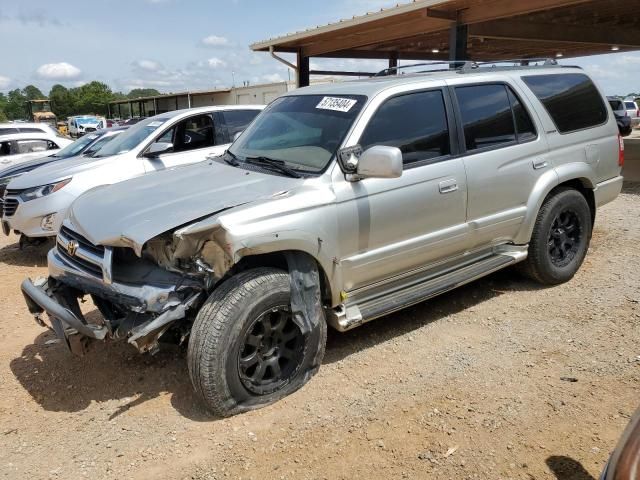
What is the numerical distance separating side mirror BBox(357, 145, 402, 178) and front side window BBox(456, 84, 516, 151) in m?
1.15

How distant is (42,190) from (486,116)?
5239mm

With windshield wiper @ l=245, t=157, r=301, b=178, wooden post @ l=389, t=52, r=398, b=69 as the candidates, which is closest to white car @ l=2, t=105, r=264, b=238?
windshield wiper @ l=245, t=157, r=301, b=178

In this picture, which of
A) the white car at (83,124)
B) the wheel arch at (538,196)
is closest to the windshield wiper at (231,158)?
the wheel arch at (538,196)

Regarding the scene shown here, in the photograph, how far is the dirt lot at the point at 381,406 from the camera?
2762 millimetres

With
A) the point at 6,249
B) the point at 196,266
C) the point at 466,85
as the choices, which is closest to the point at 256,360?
the point at 196,266

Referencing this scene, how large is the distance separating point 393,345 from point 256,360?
125 cm

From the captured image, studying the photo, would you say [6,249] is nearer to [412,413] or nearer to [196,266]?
[196,266]

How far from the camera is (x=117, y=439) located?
9.87 ft

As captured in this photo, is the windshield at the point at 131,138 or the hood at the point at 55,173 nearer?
the hood at the point at 55,173

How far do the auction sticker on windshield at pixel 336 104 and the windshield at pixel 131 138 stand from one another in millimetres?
3783

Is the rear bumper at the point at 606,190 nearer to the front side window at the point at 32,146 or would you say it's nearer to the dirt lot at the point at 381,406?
the dirt lot at the point at 381,406

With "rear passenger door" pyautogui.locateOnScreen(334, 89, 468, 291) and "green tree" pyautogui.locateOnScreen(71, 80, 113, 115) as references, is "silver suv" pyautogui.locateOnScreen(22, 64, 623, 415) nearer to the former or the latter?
"rear passenger door" pyautogui.locateOnScreen(334, 89, 468, 291)

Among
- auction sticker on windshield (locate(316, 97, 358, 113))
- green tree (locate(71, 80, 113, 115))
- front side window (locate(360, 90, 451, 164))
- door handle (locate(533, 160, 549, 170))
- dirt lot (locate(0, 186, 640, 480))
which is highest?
green tree (locate(71, 80, 113, 115))

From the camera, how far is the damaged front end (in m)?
2.95
